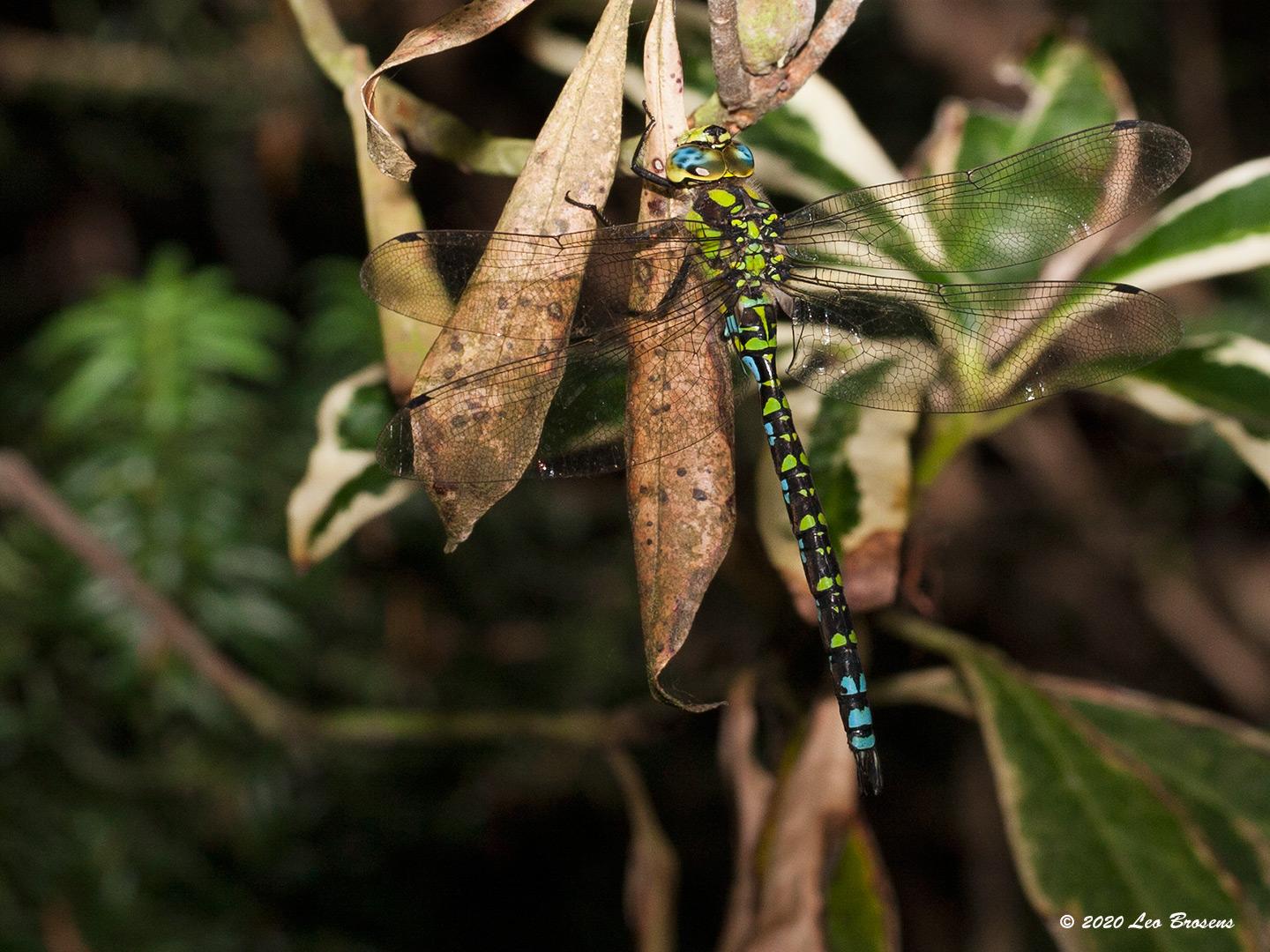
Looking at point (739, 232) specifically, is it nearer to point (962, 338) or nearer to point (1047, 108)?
point (962, 338)

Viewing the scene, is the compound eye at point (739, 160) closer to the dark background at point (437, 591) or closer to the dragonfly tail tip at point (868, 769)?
the dark background at point (437, 591)

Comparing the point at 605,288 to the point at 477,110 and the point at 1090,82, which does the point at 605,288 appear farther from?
the point at 477,110

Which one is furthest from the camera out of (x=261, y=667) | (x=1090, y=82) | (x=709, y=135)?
(x=261, y=667)

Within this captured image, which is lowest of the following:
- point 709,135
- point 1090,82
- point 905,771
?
point 905,771

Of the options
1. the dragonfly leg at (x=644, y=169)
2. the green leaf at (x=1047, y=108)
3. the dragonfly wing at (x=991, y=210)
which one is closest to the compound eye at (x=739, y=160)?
the dragonfly wing at (x=991, y=210)

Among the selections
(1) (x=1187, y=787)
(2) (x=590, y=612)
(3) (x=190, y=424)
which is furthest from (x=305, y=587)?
(1) (x=1187, y=787)

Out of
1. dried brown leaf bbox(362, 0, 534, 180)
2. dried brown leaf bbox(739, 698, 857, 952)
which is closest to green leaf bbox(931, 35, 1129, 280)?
dried brown leaf bbox(739, 698, 857, 952)

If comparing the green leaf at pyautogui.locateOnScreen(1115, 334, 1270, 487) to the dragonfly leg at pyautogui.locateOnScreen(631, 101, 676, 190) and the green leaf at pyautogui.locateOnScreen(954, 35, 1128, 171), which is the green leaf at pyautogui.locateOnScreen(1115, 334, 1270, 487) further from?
the dragonfly leg at pyautogui.locateOnScreen(631, 101, 676, 190)

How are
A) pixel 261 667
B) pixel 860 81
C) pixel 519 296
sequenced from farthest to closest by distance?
pixel 860 81
pixel 261 667
pixel 519 296
